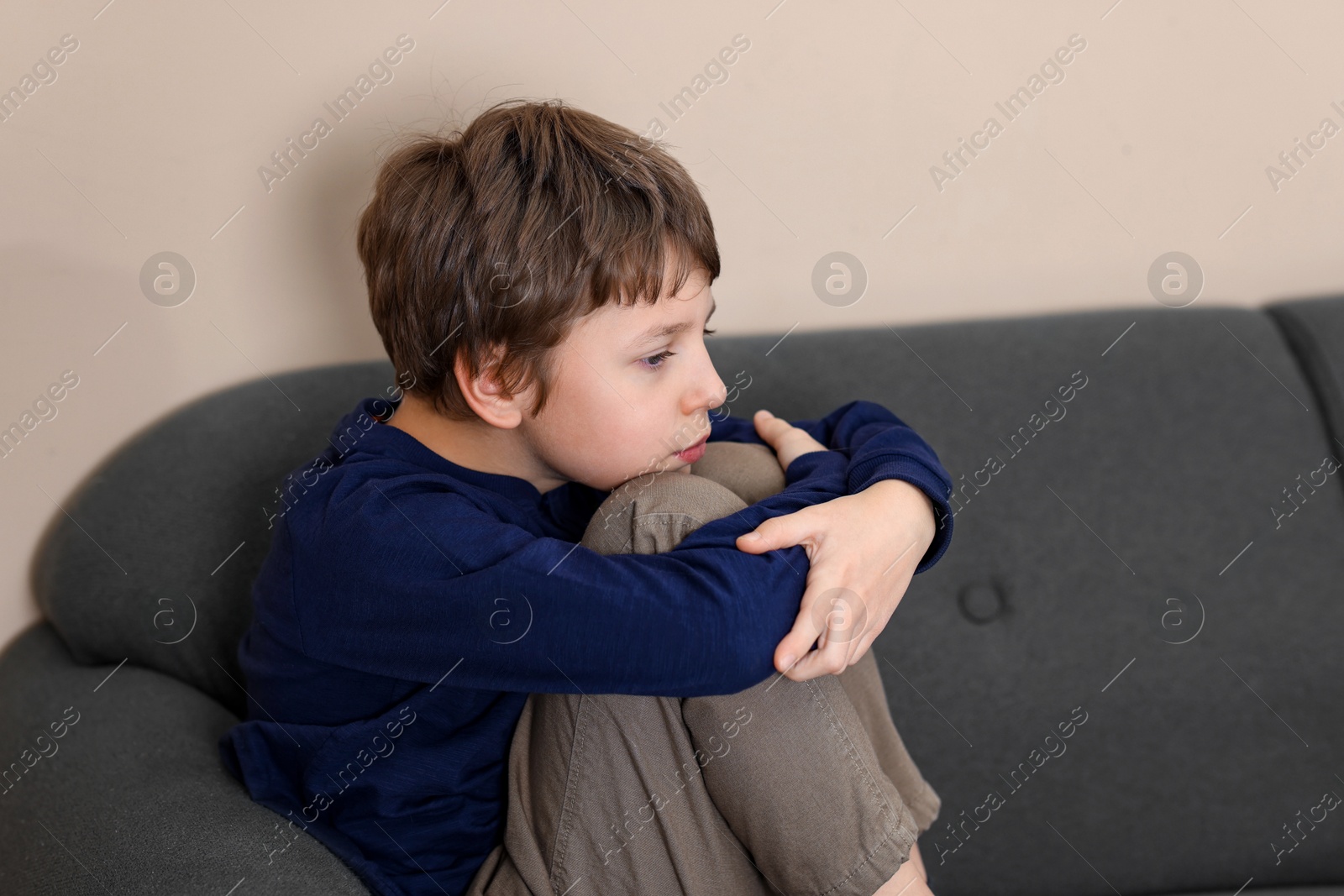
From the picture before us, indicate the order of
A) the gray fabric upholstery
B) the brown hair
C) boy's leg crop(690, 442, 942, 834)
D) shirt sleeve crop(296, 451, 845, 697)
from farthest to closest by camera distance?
the gray fabric upholstery → boy's leg crop(690, 442, 942, 834) → the brown hair → shirt sleeve crop(296, 451, 845, 697)

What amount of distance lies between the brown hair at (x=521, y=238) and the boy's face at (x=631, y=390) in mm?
16

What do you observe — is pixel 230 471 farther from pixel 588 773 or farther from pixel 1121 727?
pixel 1121 727

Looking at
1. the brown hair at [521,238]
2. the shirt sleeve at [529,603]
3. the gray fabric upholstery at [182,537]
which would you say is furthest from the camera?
the gray fabric upholstery at [182,537]

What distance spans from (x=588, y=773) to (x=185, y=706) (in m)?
0.54

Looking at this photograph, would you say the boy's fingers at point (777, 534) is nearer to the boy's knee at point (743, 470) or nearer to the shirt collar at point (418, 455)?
the boy's knee at point (743, 470)

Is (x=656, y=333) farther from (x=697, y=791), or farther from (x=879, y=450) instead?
(x=697, y=791)

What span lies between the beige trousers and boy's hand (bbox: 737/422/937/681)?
0.14ft

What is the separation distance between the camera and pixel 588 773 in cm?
80

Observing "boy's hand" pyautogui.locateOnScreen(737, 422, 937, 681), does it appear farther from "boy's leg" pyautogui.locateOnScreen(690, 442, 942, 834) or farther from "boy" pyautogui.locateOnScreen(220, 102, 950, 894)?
"boy's leg" pyautogui.locateOnScreen(690, 442, 942, 834)

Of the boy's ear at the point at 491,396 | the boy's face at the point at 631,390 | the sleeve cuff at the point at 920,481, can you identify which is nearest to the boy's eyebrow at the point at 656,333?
the boy's face at the point at 631,390

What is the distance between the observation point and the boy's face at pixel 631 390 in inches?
34.6

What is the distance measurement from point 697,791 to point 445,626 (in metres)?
0.25

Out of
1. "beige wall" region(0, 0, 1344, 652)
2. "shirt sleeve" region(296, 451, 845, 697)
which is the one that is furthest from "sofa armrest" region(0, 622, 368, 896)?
"beige wall" region(0, 0, 1344, 652)

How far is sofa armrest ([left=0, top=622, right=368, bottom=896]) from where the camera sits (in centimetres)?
82
